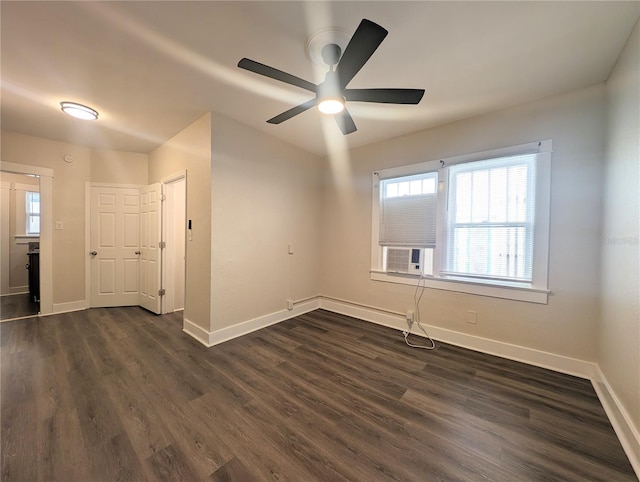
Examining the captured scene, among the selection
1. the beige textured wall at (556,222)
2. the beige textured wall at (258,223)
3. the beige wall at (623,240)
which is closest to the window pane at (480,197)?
the beige textured wall at (556,222)

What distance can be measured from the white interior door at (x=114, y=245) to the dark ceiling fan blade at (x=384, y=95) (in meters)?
4.20

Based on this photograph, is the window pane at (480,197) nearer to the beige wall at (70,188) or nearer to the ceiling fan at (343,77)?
the ceiling fan at (343,77)

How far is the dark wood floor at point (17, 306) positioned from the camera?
3.68 m

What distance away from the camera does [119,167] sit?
4199 millimetres

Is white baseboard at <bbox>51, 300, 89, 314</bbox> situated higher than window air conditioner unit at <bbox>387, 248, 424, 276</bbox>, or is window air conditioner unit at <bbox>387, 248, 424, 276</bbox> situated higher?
window air conditioner unit at <bbox>387, 248, 424, 276</bbox>

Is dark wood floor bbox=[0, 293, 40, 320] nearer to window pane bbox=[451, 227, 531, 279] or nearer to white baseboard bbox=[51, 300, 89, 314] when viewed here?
white baseboard bbox=[51, 300, 89, 314]

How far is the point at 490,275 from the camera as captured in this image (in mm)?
2738

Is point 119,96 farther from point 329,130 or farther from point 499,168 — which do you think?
point 499,168

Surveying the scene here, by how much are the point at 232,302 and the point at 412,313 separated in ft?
7.64

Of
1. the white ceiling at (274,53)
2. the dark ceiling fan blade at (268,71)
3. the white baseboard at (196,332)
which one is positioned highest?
the white ceiling at (274,53)

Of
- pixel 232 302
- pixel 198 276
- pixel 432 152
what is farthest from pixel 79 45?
pixel 432 152

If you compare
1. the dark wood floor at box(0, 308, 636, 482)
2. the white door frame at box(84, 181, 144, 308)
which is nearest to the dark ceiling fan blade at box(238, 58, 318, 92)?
the dark wood floor at box(0, 308, 636, 482)

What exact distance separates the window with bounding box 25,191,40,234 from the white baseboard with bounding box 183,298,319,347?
487 cm

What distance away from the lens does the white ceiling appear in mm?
1539
